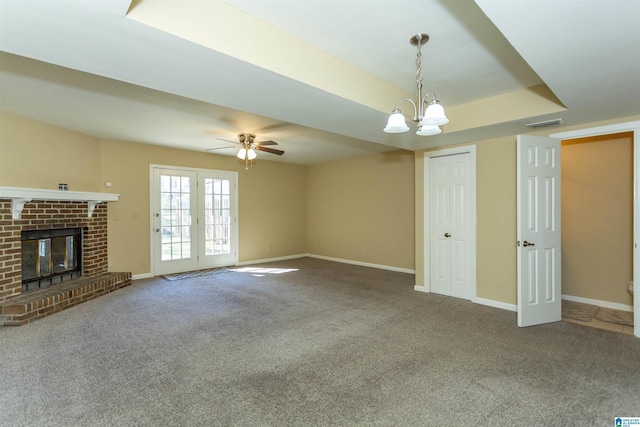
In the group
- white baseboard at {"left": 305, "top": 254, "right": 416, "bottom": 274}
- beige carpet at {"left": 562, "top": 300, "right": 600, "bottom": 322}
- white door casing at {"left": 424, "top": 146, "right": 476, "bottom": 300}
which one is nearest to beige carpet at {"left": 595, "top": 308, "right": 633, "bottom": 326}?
beige carpet at {"left": 562, "top": 300, "right": 600, "bottom": 322}

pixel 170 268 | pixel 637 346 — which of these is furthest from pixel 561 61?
pixel 170 268

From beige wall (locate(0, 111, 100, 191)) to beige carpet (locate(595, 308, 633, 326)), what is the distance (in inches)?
296

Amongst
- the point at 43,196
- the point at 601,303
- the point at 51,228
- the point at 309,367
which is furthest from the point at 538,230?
the point at 51,228

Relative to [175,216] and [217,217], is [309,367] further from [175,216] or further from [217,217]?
[217,217]

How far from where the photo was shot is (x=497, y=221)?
170 inches

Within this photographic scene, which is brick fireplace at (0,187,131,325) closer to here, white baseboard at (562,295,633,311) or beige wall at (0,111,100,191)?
beige wall at (0,111,100,191)

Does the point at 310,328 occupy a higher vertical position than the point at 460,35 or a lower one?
lower

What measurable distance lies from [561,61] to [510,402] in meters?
2.37

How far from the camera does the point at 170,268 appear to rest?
6320mm

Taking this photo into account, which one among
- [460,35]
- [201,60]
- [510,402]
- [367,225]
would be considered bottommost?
[510,402]

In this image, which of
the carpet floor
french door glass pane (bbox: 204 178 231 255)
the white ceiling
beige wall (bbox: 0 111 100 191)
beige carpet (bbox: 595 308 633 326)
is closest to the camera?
the white ceiling

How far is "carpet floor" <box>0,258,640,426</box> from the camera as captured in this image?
2082 millimetres

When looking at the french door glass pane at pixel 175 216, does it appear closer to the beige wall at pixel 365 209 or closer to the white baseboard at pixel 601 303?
the beige wall at pixel 365 209

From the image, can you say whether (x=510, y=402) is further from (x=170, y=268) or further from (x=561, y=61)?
(x=170, y=268)
